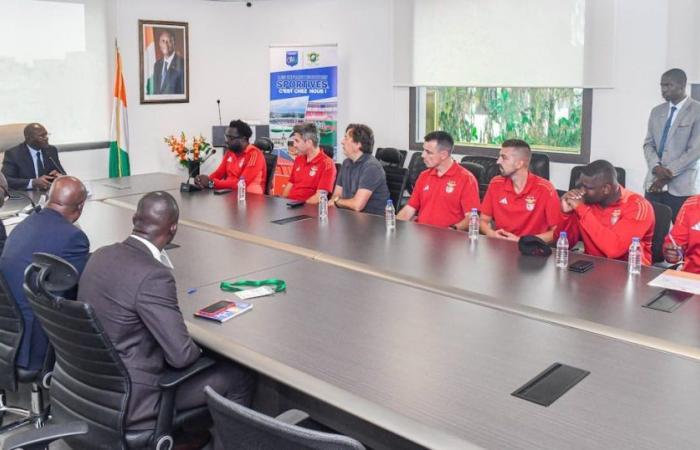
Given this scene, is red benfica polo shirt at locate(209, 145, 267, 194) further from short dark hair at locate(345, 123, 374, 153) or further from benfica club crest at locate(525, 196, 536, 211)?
benfica club crest at locate(525, 196, 536, 211)

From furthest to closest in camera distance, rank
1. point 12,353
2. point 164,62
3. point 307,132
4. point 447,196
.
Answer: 1. point 164,62
2. point 307,132
3. point 447,196
4. point 12,353

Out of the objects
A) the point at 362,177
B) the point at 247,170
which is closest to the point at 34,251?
the point at 362,177

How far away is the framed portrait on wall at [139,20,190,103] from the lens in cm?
848

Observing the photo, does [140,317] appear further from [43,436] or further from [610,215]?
[610,215]

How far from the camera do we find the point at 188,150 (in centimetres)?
884

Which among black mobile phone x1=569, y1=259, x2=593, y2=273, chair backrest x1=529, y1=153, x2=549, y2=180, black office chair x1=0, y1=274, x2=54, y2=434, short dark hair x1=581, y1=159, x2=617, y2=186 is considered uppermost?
short dark hair x1=581, y1=159, x2=617, y2=186

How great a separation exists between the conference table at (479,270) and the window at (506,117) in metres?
2.84

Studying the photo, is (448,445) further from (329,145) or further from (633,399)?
(329,145)

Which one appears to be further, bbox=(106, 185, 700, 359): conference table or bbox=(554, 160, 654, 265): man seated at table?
bbox=(554, 160, 654, 265): man seated at table

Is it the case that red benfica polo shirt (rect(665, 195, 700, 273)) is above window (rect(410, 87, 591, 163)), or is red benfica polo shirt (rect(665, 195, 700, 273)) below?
below

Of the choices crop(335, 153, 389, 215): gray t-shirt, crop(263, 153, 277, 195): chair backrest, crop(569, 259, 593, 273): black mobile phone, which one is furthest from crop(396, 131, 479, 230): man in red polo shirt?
crop(263, 153, 277, 195): chair backrest

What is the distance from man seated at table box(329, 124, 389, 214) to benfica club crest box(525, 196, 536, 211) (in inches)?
47.4

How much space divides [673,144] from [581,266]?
262cm

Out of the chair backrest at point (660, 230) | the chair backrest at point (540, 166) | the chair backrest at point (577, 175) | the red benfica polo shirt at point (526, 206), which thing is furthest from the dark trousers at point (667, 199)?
the chair backrest at point (660, 230)
